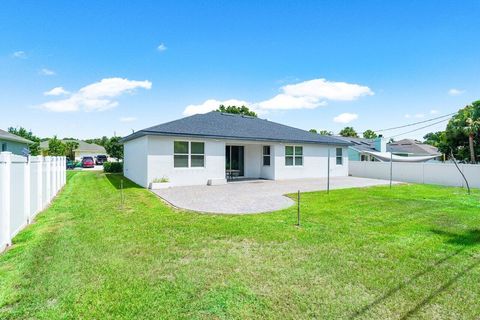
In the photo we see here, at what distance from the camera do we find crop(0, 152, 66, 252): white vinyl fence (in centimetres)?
487

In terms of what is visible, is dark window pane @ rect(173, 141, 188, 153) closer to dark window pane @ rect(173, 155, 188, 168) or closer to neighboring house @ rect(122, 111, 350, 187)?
neighboring house @ rect(122, 111, 350, 187)

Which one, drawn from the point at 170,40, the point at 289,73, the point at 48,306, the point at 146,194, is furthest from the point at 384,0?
the point at 48,306

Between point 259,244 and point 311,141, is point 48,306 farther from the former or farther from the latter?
point 311,141

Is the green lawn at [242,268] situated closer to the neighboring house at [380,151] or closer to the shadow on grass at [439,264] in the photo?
the shadow on grass at [439,264]

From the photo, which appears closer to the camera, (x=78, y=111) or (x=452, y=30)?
(x=452, y=30)

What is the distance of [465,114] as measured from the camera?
23594mm

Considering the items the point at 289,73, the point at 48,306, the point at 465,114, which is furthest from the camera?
the point at 465,114

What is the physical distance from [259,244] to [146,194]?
8215 millimetres

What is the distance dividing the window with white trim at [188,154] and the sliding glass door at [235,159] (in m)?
3.49

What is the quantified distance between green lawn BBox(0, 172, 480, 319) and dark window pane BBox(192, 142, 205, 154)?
8002mm

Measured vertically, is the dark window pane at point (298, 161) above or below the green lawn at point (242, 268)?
above

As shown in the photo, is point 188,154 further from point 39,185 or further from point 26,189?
point 26,189

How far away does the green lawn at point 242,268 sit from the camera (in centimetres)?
310

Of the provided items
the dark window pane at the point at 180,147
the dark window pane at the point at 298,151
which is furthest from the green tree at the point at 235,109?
the dark window pane at the point at 180,147
